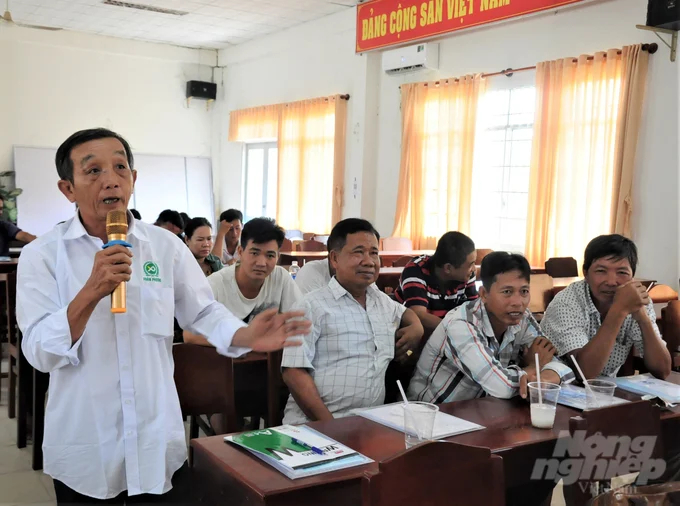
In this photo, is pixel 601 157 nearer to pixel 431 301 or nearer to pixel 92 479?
pixel 431 301

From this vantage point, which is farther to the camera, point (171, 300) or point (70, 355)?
point (171, 300)

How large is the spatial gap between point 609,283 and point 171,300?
1.79 m

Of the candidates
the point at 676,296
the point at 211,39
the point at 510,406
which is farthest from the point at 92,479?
the point at 211,39

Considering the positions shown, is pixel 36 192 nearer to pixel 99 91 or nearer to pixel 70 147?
pixel 99 91

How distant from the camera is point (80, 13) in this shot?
361 inches

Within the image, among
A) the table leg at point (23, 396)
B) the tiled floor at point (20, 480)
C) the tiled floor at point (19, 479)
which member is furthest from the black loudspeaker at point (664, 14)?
the tiled floor at point (19, 479)

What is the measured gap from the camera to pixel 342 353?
2.42 metres

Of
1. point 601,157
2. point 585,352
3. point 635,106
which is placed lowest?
Result: point 585,352

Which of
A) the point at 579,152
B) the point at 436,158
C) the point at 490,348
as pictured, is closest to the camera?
the point at 490,348

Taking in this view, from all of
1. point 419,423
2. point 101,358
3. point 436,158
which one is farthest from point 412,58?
point 101,358

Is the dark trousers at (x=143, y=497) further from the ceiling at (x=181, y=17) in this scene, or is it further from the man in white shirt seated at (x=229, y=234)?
the ceiling at (x=181, y=17)

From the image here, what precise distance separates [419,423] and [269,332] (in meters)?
0.46

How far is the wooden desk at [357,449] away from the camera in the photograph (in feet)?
4.94

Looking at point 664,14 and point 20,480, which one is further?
point 664,14
